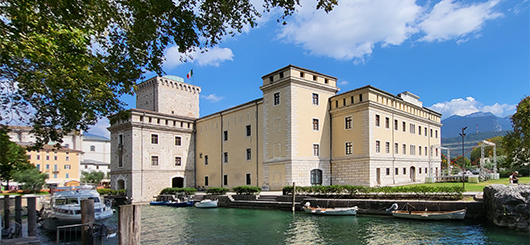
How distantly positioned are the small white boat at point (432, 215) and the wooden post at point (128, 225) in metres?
17.0

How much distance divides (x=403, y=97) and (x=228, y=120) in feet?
68.5

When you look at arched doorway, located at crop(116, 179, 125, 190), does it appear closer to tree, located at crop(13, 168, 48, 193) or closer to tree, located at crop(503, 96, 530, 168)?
tree, located at crop(13, 168, 48, 193)

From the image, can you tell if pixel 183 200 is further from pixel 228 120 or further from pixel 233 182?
pixel 228 120

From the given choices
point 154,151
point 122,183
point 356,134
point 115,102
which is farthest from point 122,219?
point 122,183

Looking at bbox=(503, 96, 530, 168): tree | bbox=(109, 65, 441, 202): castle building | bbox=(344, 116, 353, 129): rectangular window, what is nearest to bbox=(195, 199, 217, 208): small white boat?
bbox=(109, 65, 441, 202): castle building

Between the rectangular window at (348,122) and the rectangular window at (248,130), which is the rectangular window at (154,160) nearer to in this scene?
the rectangular window at (248,130)

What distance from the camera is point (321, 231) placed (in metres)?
18.2

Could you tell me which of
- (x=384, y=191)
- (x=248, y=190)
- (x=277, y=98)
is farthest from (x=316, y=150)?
(x=384, y=191)

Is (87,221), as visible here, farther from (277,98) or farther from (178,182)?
(178,182)

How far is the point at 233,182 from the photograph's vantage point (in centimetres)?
4062

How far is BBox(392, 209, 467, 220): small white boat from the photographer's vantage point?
1856 cm

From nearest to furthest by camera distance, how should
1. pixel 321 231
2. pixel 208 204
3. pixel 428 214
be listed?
pixel 321 231 < pixel 428 214 < pixel 208 204

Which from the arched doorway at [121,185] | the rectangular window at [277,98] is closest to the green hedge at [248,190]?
the rectangular window at [277,98]

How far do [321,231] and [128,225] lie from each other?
12791mm
